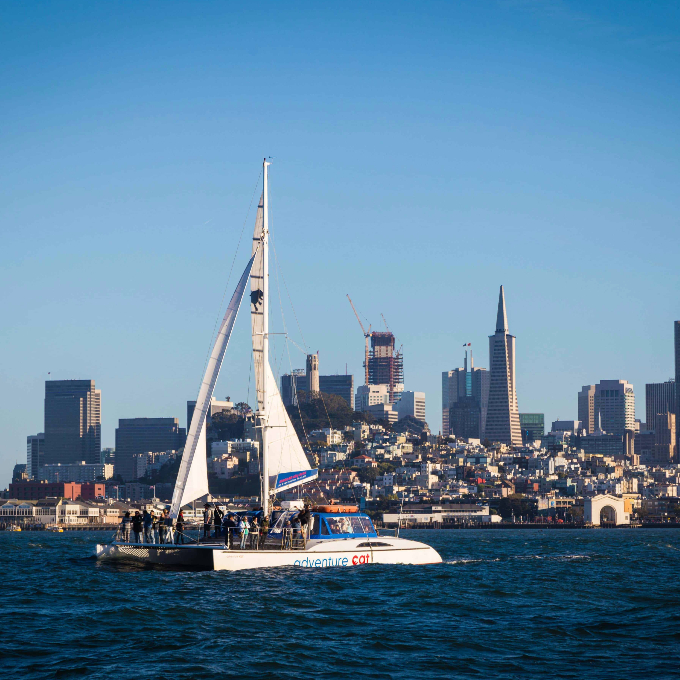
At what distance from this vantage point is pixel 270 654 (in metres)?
21.6

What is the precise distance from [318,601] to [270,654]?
7.07 metres

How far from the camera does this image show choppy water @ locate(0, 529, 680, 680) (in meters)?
20.3

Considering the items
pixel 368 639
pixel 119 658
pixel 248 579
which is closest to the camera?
pixel 119 658

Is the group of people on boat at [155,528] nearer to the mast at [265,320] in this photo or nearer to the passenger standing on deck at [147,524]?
the passenger standing on deck at [147,524]

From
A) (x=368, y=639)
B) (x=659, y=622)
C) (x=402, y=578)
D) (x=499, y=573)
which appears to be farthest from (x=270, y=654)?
(x=499, y=573)

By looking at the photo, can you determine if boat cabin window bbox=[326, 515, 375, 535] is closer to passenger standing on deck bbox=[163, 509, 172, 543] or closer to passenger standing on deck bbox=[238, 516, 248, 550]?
passenger standing on deck bbox=[238, 516, 248, 550]

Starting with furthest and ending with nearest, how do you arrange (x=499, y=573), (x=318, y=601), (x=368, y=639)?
(x=499, y=573), (x=318, y=601), (x=368, y=639)

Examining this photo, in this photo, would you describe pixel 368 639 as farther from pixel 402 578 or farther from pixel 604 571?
pixel 604 571

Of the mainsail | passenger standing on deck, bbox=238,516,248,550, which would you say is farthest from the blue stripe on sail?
passenger standing on deck, bbox=238,516,248,550

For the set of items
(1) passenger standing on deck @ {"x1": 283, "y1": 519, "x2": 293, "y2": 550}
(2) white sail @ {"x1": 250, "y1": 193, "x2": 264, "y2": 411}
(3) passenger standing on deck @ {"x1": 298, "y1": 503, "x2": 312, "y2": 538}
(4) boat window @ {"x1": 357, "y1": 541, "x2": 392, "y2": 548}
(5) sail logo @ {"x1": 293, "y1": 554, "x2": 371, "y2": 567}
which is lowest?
(5) sail logo @ {"x1": 293, "y1": 554, "x2": 371, "y2": 567}

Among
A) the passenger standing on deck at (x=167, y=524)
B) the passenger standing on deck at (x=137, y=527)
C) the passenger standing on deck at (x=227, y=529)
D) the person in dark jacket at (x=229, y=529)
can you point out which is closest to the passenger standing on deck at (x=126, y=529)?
the passenger standing on deck at (x=137, y=527)

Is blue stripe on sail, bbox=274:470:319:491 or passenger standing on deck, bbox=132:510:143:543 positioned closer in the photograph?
passenger standing on deck, bbox=132:510:143:543

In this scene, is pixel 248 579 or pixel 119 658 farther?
pixel 248 579

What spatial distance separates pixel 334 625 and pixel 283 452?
54.5 ft
